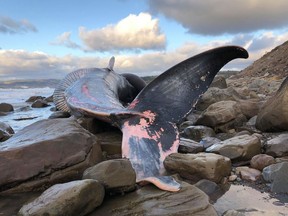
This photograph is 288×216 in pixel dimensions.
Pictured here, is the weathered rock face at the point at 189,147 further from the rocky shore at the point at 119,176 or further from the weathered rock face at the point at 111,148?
the weathered rock face at the point at 111,148

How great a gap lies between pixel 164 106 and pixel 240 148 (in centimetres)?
111

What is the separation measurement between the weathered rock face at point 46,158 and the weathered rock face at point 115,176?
2.09ft

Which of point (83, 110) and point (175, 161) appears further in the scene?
point (83, 110)

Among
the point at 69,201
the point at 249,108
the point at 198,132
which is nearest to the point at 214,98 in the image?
the point at 249,108

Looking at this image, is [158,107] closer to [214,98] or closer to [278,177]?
[278,177]

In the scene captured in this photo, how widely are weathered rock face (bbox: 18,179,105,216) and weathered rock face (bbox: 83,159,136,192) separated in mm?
150

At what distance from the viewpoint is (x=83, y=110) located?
4910 mm

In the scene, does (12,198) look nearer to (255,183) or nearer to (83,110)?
(83,110)

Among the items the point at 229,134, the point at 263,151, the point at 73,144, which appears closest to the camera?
the point at 73,144

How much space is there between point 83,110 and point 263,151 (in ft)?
8.18

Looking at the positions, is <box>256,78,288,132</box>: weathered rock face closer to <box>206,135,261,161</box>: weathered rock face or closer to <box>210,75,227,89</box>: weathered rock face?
<box>206,135,261,161</box>: weathered rock face

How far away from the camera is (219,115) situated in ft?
20.4

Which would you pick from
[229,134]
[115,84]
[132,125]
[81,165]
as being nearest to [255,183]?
[132,125]

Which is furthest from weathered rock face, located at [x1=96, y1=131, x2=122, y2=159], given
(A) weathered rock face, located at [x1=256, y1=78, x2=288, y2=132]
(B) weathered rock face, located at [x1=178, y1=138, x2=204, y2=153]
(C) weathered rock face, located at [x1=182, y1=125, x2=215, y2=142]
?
(A) weathered rock face, located at [x1=256, y1=78, x2=288, y2=132]
